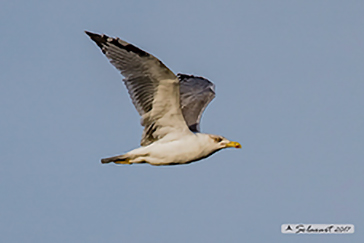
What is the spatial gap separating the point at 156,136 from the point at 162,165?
764 millimetres

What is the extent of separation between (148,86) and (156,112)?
0.82 meters

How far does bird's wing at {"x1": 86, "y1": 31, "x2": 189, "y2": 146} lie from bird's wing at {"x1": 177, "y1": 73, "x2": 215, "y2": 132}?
1.72m

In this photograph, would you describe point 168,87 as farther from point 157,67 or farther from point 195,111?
point 195,111

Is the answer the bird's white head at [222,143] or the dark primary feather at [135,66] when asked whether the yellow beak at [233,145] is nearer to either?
the bird's white head at [222,143]

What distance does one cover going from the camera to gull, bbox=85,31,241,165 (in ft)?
65.8

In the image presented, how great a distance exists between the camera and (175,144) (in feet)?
69.1

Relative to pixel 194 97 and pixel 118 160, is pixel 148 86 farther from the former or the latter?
pixel 194 97

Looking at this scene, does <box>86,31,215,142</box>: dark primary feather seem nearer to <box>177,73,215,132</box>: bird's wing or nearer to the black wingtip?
the black wingtip

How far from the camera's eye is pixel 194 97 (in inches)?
955

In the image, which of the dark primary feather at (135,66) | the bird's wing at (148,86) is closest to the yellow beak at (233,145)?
the bird's wing at (148,86)

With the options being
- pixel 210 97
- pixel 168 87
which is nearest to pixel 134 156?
pixel 168 87

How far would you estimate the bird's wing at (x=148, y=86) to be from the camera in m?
20.0

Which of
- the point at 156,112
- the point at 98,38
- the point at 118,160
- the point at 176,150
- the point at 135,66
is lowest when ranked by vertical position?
the point at 118,160

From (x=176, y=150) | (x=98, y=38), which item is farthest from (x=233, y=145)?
(x=98, y=38)
